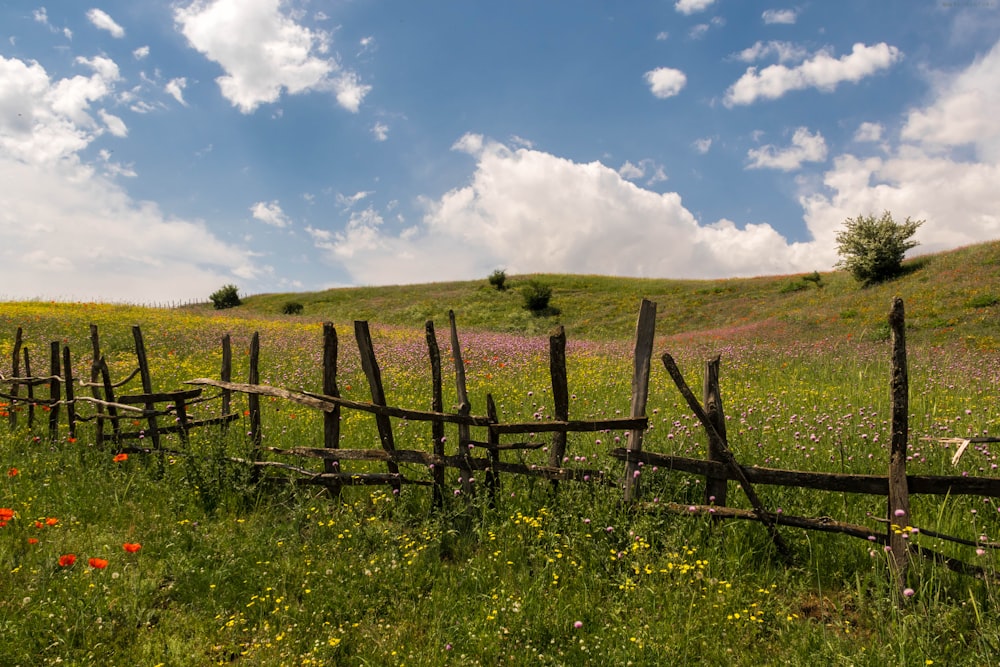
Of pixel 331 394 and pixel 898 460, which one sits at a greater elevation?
pixel 331 394

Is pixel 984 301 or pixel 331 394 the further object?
pixel 984 301

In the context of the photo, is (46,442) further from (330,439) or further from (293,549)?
(293,549)

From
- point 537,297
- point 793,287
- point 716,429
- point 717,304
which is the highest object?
point 793,287

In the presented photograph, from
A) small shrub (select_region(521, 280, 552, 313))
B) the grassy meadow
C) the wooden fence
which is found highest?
small shrub (select_region(521, 280, 552, 313))

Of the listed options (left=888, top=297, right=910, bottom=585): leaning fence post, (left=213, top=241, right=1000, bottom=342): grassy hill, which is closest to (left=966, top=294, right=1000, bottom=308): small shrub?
(left=213, top=241, right=1000, bottom=342): grassy hill

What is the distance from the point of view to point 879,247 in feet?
104

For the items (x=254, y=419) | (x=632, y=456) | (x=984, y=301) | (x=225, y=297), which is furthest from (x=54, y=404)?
(x=225, y=297)

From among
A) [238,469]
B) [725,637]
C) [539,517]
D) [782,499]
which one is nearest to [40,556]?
[238,469]

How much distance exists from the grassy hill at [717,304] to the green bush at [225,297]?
5.65 feet

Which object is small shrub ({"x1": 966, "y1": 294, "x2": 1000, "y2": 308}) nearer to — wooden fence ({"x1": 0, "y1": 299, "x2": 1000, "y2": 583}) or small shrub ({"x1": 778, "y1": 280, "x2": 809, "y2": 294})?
small shrub ({"x1": 778, "y1": 280, "x2": 809, "y2": 294})

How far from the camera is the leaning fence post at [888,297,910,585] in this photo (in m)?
3.75

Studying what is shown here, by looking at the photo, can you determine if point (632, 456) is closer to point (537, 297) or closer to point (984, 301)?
point (984, 301)

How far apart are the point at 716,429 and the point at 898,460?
1.25 m

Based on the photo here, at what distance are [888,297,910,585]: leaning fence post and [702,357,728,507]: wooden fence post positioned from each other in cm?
115
